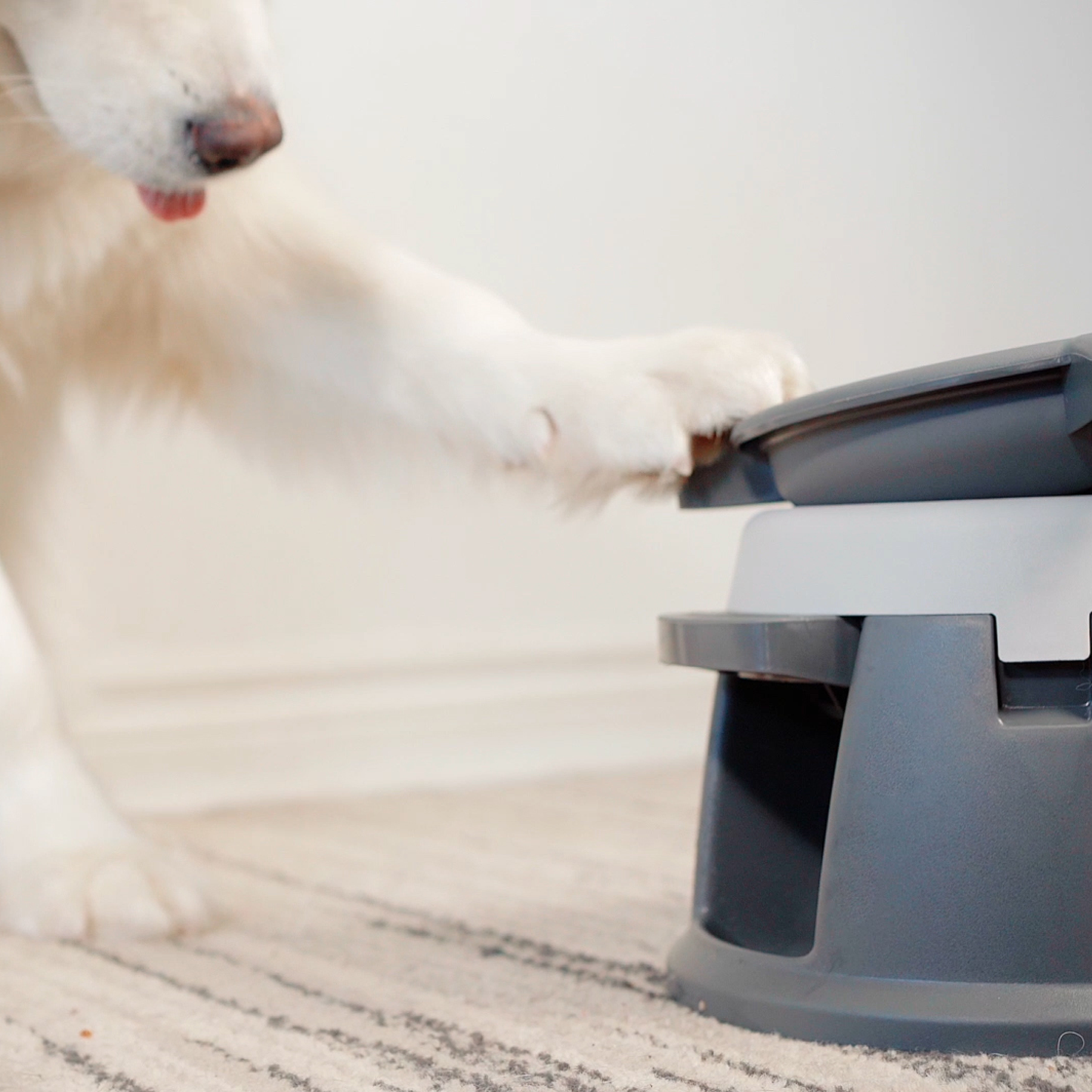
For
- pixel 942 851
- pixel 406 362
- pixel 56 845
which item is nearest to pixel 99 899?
pixel 56 845

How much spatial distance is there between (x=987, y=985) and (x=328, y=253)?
0.67m

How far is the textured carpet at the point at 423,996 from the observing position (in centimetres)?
Result: 54

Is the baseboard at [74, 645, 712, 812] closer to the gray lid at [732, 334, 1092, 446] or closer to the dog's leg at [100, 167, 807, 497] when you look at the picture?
the dog's leg at [100, 167, 807, 497]

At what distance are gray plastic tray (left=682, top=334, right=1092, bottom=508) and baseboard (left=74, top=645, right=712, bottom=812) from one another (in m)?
0.98

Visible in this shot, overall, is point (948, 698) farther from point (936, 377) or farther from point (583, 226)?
point (583, 226)

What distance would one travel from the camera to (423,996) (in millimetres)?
672

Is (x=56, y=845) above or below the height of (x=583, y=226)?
below

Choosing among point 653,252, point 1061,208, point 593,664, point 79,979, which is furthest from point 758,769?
point 653,252

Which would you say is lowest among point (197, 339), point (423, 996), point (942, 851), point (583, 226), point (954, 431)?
point (423, 996)

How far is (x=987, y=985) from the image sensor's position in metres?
0.53

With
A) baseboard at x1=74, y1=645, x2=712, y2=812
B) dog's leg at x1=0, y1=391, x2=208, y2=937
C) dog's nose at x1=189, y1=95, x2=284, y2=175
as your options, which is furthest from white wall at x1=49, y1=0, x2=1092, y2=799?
dog's nose at x1=189, y1=95, x2=284, y2=175

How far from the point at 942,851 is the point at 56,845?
55 cm

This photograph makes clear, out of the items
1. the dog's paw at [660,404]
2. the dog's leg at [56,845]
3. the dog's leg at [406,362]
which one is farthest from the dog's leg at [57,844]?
the dog's paw at [660,404]

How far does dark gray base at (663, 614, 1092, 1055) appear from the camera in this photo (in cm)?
52
